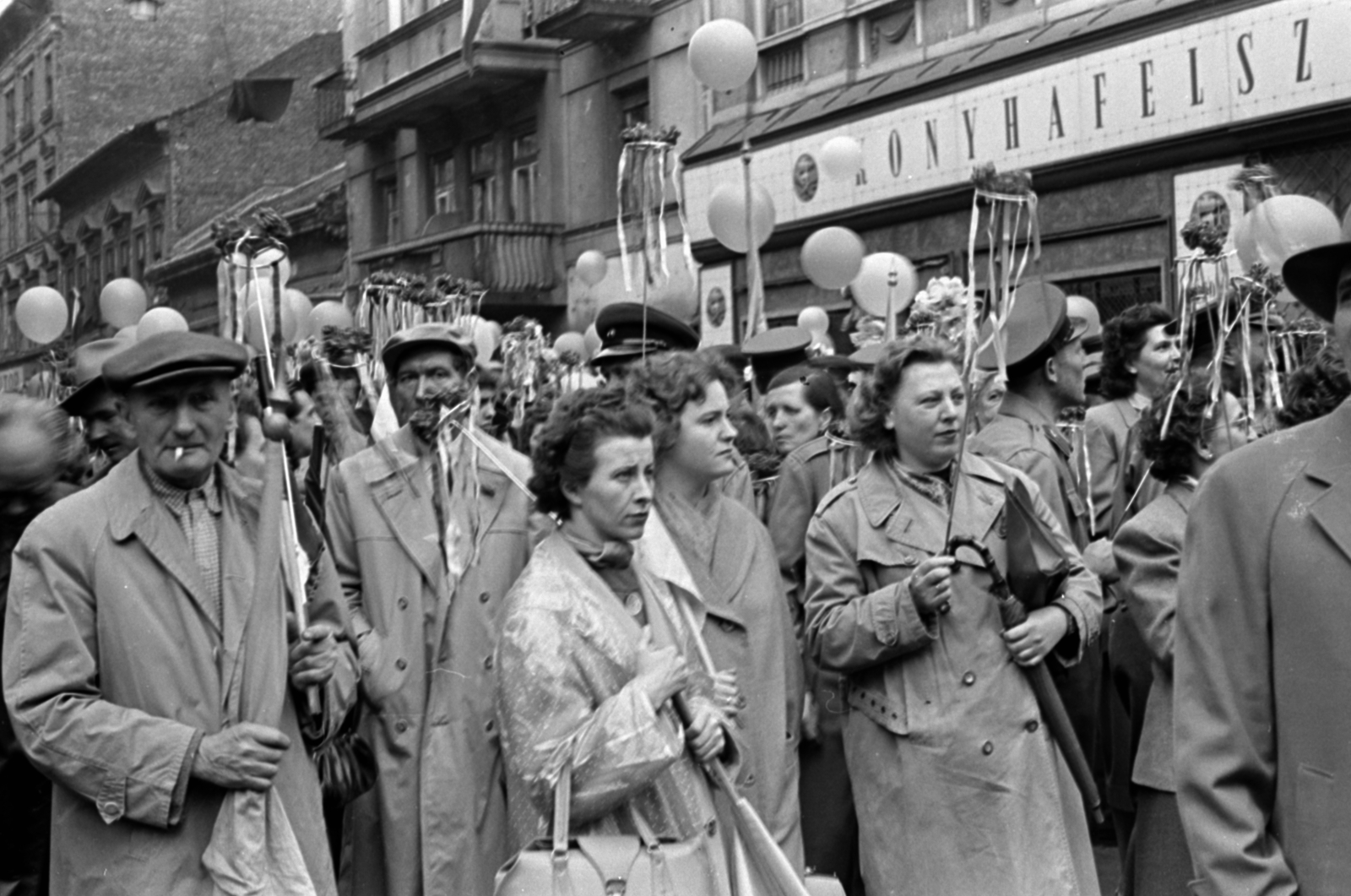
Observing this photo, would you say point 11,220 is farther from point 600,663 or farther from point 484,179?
point 600,663

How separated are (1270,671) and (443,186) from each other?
27091mm

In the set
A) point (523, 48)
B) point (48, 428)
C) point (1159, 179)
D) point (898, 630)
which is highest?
point (523, 48)

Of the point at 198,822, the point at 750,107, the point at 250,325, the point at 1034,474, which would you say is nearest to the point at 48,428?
the point at 250,325

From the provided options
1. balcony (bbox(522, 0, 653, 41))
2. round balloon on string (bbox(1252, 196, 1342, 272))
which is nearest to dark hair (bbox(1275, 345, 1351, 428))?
round balloon on string (bbox(1252, 196, 1342, 272))

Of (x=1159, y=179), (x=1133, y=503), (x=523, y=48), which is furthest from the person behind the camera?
(x=523, y=48)

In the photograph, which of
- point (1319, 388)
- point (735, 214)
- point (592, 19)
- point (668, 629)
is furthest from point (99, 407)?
point (592, 19)

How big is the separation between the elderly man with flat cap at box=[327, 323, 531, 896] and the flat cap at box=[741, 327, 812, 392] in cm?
297

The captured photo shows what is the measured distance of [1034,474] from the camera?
6.05 m

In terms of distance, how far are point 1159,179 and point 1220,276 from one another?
8223 millimetres

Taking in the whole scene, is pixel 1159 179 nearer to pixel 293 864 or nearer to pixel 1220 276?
pixel 1220 276

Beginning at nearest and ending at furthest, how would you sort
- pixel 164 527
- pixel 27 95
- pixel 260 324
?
pixel 164 527
pixel 260 324
pixel 27 95

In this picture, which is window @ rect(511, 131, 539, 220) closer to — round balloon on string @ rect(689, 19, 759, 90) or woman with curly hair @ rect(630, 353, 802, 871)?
round balloon on string @ rect(689, 19, 759, 90)

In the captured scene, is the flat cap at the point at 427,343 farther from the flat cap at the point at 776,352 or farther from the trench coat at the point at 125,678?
the flat cap at the point at 776,352

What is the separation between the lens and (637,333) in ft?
21.4
